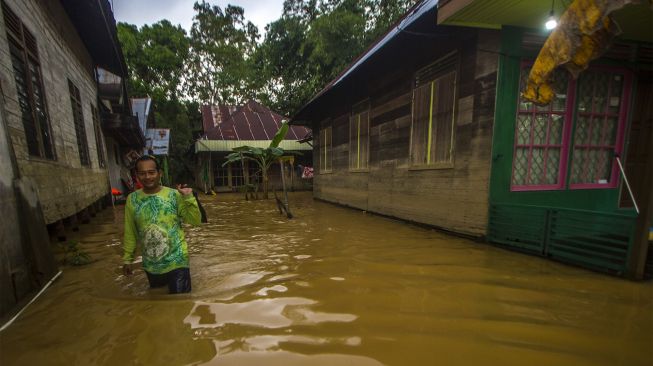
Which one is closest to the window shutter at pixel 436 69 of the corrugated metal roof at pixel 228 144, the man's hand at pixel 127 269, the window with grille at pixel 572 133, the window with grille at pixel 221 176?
the window with grille at pixel 572 133

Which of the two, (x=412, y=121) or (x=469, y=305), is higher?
(x=412, y=121)

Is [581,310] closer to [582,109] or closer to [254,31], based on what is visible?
[582,109]

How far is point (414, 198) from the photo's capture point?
586cm

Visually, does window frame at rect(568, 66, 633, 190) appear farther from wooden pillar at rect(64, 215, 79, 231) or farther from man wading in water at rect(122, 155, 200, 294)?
wooden pillar at rect(64, 215, 79, 231)

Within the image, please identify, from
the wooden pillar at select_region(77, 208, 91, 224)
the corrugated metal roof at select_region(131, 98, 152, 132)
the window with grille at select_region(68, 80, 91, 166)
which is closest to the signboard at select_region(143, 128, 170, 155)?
the corrugated metal roof at select_region(131, 98, 152, 132)

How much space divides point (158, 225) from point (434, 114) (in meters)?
5.02

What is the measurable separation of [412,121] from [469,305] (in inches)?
174

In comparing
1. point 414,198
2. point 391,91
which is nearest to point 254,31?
point 391,91

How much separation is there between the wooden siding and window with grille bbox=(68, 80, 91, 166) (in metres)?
7.30

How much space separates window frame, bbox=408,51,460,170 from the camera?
4875 millimetres

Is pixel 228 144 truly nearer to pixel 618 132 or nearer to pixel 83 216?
pixel 83 216

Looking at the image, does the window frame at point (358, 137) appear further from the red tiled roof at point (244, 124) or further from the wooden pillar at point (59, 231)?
the red tiled roof at point (244, 124)

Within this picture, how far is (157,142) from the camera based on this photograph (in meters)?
15.3

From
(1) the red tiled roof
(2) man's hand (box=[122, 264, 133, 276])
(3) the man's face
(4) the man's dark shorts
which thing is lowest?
(4) the man's dark shorts
